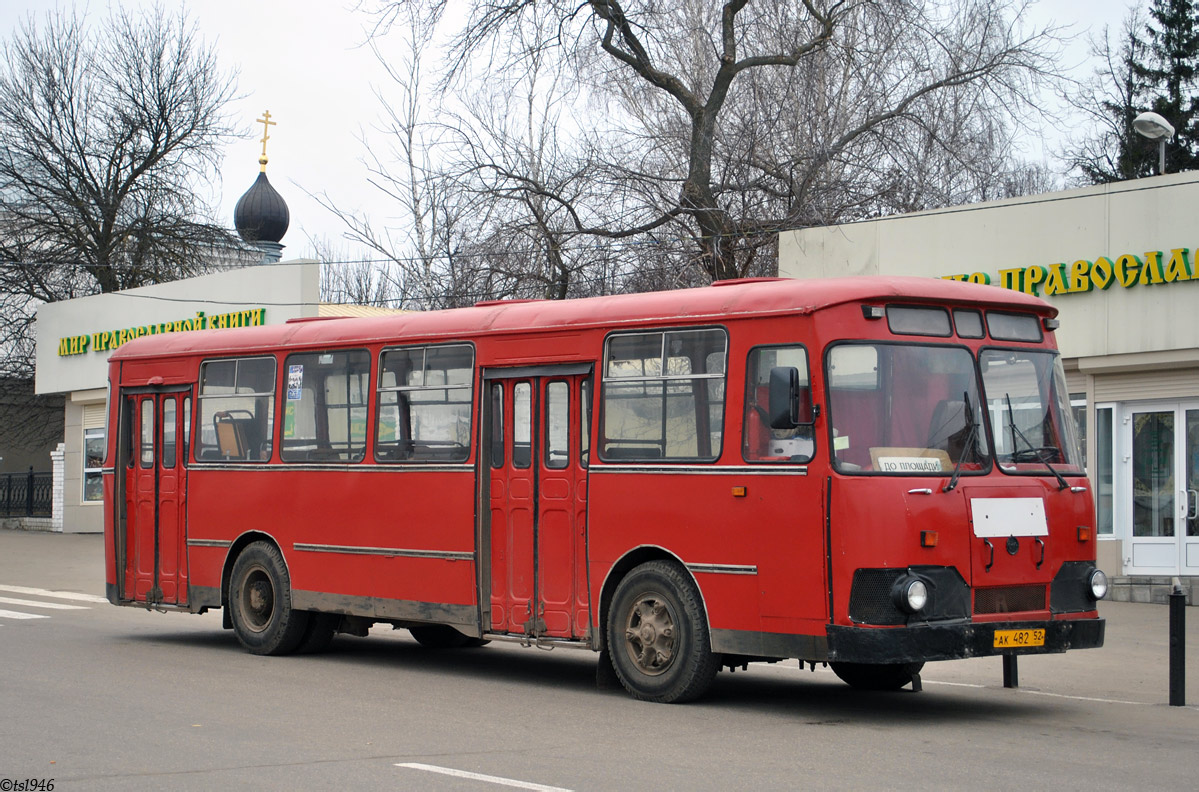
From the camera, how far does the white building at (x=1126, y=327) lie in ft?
62.1

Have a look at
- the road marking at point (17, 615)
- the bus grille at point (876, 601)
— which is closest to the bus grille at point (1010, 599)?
the bus grille at point (876, 601)

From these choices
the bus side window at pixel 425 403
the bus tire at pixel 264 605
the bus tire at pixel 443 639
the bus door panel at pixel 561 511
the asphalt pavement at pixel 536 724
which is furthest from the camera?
the bus tire at pixel 443 639

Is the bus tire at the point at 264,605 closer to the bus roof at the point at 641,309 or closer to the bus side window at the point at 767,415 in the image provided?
the bus roof at the point at 641,309

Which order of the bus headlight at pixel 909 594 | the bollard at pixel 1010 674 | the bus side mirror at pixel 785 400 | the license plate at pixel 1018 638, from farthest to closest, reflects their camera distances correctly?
the bollard at pixel 1010 674, the license plate at pixel 1018 638, the bus side mirror at pixel 785 400, the bus headlight at pixel 909 594

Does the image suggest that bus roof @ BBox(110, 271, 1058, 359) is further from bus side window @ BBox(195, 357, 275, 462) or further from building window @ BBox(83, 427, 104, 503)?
building window @ BBox(83, 427, 104, 503)

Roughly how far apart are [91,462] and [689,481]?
28692 mm

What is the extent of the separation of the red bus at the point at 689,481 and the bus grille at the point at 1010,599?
0.02 metres

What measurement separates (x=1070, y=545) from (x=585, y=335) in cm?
381

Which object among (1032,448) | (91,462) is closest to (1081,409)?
(1032,448)

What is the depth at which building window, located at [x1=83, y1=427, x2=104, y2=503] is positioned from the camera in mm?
35969

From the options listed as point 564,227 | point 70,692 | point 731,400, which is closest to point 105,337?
point 564,227

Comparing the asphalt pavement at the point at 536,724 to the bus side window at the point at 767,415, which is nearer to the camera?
the asphalt pavement at the point at 536,724

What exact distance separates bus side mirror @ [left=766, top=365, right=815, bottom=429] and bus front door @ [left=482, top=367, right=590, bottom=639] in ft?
6.83

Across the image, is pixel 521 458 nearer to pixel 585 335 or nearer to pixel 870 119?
pixel 585 335
